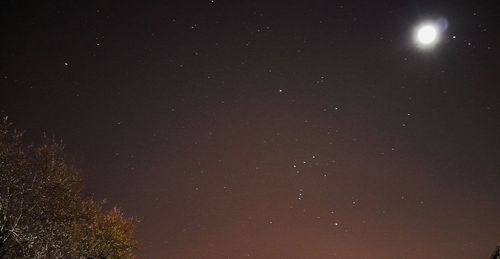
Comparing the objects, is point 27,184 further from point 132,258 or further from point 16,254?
point 132,258

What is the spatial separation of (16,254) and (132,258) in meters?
19.5

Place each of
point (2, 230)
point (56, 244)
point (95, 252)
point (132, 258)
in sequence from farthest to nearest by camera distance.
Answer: point (132, 258) < point (95, 252) < point (56, 244) < point (2, 230)

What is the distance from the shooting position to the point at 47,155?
2617 cm

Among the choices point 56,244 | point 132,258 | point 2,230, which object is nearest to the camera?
point 2,230

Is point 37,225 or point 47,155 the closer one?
point 37,225

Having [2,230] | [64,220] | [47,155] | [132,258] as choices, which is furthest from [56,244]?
[132,258]

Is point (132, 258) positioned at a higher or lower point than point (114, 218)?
lower

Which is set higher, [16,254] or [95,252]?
[95,252]

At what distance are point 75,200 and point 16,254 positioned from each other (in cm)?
495

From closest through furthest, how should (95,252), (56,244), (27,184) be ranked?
(27,184) → (56,244) → (95,252)

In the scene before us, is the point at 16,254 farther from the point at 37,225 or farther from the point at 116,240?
the point at 116,240

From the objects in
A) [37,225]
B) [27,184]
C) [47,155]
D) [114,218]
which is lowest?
[37,225]

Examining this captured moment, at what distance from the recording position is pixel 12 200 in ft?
78.3

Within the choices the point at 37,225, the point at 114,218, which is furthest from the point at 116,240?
the point at 37,225
